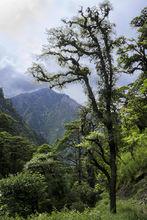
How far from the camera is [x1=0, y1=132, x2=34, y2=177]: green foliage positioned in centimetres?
5791

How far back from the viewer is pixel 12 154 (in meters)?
58.9

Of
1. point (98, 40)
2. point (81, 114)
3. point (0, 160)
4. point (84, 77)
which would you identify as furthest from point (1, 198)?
point (0, 160)

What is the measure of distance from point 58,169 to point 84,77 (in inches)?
494

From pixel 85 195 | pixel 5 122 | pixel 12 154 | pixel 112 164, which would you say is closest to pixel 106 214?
pixel 112 164

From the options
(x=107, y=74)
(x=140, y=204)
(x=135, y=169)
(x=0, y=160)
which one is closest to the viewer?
(x=107, y=74)

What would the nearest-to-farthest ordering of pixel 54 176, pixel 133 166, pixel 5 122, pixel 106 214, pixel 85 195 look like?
pixel 106 214, pixel 133 166, pixel 54 176, pixel 85 195, pixel 5 122

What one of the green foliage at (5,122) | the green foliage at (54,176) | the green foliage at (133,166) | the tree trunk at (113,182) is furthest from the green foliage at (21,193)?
the green foliage at (5,122)

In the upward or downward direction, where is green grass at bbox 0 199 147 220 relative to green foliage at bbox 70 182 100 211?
downward

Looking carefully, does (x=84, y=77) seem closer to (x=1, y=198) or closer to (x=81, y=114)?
(x=81, y=114)

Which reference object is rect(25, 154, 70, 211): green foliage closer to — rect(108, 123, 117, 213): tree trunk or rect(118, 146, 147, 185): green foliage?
rect(118, 146, 147, 185): green foliage

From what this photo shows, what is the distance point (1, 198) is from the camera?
27219 millimetres

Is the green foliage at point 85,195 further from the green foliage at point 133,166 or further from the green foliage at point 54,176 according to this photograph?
the green foliage at point 133,166

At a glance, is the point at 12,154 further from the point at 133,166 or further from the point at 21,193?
the point at 21,193

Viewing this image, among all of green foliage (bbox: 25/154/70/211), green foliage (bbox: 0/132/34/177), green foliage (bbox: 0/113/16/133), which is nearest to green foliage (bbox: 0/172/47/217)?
green foliage (bbox: 25/154/70/211)
